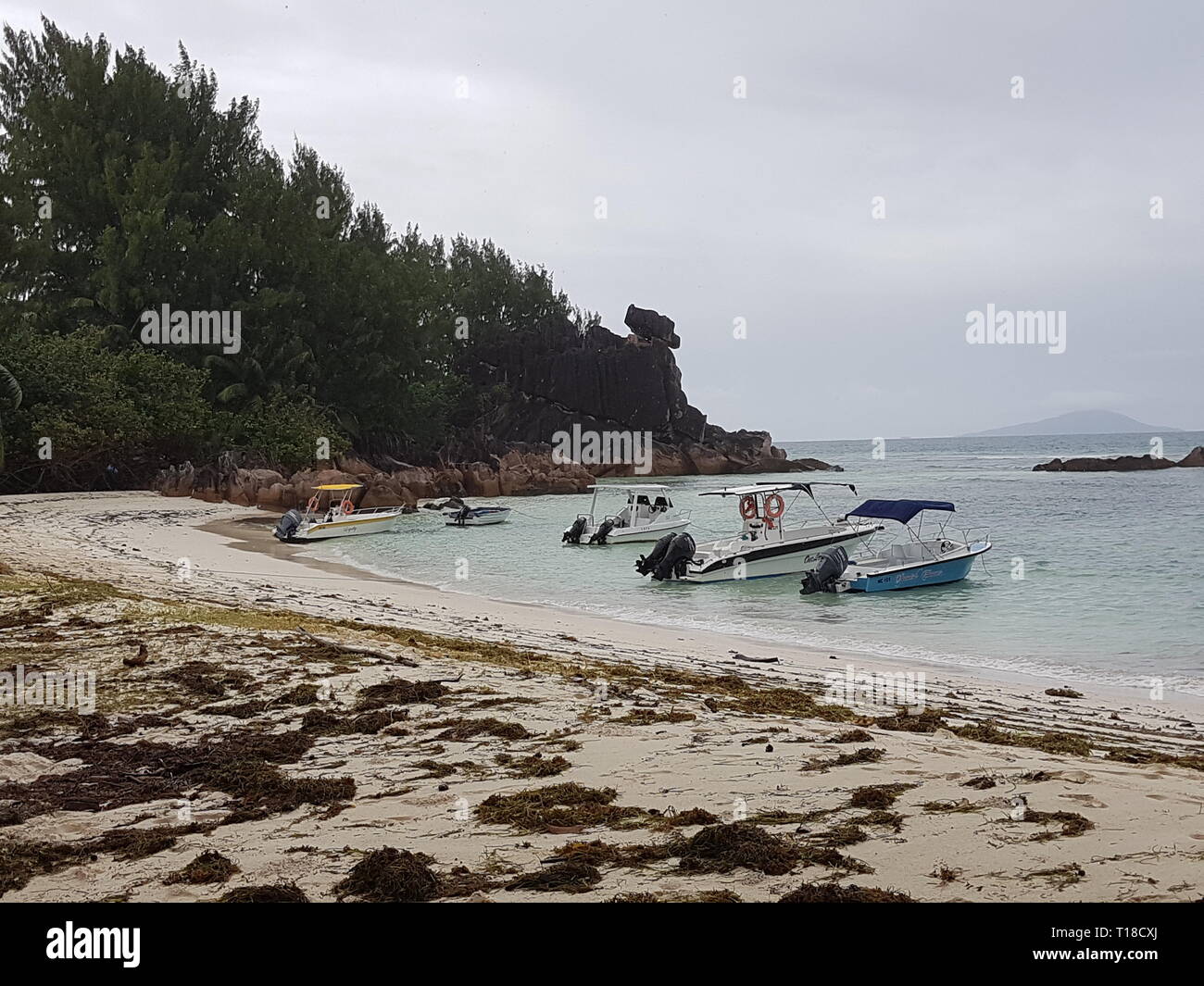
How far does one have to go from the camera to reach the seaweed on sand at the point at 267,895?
14.1 ft

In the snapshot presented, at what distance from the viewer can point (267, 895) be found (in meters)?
4.37

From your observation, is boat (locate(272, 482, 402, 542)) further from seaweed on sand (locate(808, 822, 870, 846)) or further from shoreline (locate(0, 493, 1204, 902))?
seaweed on sand (locate(808, 822, 870, 846))

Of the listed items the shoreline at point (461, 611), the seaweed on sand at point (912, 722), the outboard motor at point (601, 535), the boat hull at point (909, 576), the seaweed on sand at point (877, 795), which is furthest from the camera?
the outboard motor at point (601, 535)

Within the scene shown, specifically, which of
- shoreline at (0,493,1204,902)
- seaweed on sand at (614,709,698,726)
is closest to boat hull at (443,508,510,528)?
shoreline at (0,493,1204,902)

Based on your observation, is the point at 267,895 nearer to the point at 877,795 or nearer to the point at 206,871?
the point at 206,871

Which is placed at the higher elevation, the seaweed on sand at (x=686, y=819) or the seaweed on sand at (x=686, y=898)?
the seaweed on sand at (x=686, y=898)

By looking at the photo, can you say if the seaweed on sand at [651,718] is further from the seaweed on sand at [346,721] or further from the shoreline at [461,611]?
the shoreline at [461,611]

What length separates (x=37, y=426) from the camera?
4038cm

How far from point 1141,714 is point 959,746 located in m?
4.62

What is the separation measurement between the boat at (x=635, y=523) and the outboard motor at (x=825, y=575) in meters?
11.0

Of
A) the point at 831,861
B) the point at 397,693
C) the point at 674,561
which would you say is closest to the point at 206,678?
the point at 397,693

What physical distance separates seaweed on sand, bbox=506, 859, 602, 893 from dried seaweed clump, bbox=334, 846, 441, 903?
1.25 ft

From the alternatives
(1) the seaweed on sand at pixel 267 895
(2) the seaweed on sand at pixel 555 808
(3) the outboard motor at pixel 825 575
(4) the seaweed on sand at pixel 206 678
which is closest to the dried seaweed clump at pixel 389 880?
(1) the seaweed on sand at pixel 267 895
